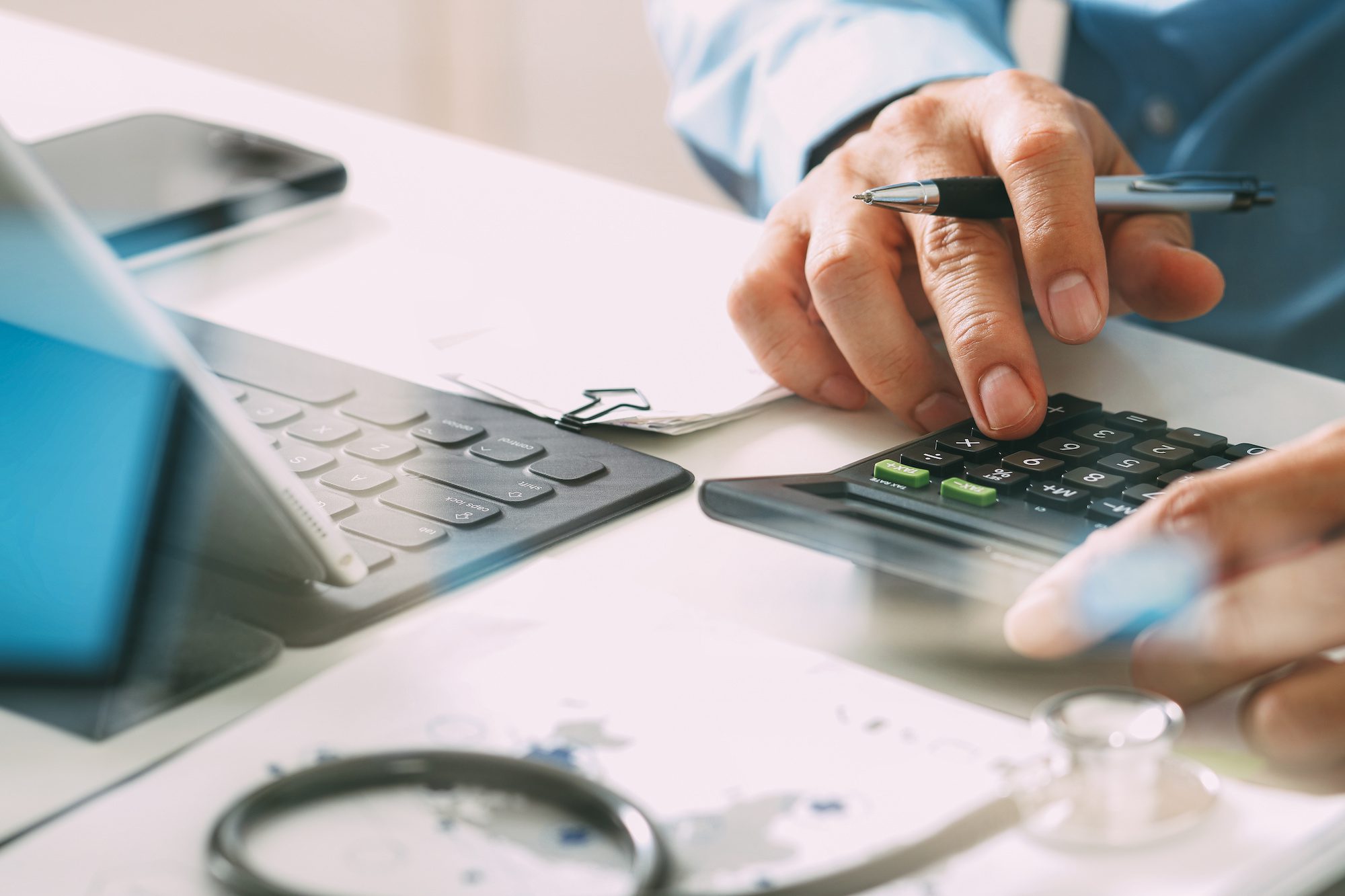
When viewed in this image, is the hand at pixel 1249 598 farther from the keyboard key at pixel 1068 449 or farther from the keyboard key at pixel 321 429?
the keyboard key at pixel 321 429

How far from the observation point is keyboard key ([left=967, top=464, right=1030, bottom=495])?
44cm

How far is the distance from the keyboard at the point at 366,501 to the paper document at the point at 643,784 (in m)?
0.02

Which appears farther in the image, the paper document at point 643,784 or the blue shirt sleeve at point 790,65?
the blue shirt sleeve at point 790,65

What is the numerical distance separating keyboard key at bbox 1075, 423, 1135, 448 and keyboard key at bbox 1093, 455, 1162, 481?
11 millimetres

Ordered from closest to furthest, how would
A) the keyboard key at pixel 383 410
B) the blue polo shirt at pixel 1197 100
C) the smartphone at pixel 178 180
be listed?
the keyboard key at pixel 383 410
the smartphone at pixel 178 180
the blue polo shirt at pixel 1197 100

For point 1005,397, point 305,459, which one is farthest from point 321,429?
point 1005,397

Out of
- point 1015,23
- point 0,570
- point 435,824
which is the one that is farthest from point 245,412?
point 1015,23

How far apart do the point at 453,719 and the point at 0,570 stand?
13 centimetres

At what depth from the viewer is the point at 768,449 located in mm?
539

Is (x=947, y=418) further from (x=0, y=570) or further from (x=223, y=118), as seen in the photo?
(x=223, y=118)

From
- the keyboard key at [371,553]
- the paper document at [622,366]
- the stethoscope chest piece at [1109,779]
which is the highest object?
the stethoscope chest piece at [1109,779]

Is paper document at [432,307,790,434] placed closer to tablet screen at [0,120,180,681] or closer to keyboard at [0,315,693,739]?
keyboard at [0,315,693,739]

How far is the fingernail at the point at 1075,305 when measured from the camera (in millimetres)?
531

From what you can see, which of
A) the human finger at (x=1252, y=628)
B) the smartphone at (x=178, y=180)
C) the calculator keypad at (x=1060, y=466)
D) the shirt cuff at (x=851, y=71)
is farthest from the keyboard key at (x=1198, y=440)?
the smartphone at (x=178, y=180)
